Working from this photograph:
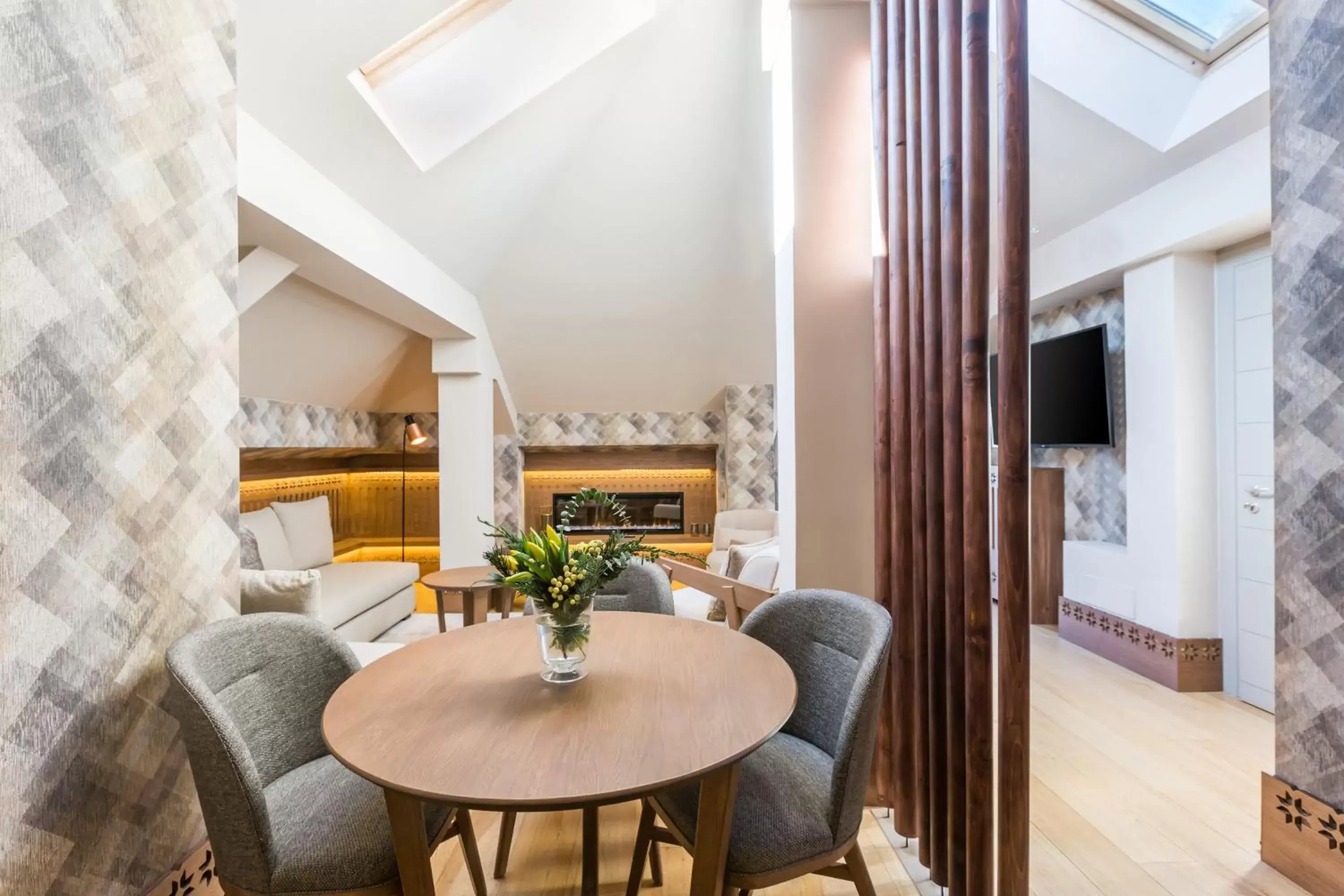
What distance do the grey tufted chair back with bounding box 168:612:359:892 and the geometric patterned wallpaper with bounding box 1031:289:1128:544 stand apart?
158 inches

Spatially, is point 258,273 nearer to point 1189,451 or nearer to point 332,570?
point 332,570

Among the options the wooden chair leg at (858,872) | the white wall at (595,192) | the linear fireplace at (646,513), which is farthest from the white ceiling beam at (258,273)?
the linear fireplace at (646,513)

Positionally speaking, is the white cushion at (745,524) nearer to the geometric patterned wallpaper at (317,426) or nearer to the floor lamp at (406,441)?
the floor lamp at (406,441)

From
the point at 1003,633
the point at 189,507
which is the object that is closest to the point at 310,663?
the point at 189,507

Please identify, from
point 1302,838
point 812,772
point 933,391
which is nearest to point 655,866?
point 812,772

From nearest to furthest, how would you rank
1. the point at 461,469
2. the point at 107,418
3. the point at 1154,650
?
1. the point at 107,418
2. the point at 1154,650
3. the point at 461,469

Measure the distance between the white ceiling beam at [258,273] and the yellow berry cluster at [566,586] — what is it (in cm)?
226

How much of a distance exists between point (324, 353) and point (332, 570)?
1.52 m

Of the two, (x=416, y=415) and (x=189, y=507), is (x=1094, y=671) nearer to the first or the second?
(x=189, y=507)

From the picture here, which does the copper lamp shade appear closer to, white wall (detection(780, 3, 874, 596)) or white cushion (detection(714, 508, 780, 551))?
white cushion (detection(714, 508, 780, 551))

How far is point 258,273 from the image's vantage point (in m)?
2.79

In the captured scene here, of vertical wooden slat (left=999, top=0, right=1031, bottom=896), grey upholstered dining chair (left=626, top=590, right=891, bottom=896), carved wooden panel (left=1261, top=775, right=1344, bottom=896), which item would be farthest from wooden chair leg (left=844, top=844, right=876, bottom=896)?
carved wooden panel (left=1261, top=775, right=1344, bottom=896)

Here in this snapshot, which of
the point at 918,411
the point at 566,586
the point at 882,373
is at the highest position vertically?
the point at 882,373

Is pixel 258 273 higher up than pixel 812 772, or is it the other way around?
pixel 258 273
